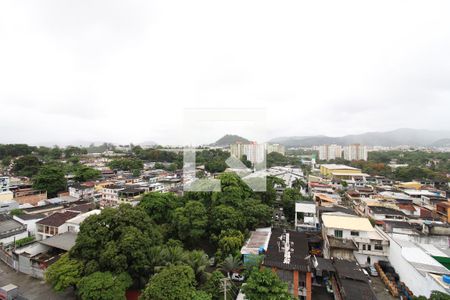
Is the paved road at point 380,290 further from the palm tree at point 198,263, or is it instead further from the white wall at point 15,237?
the white wall at point 15,237

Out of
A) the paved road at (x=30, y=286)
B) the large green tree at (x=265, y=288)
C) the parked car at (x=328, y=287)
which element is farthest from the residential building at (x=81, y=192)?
the parked car at (x=328, y=287)

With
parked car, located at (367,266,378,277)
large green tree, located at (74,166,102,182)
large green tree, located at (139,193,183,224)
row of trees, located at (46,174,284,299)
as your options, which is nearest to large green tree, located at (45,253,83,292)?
row of trees, located at (46,174,284,299)

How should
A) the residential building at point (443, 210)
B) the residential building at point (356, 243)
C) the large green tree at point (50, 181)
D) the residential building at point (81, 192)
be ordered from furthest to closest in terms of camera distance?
the residential building at point (81, 192), the large green tree at point (50, 181), the residential building at point (443, 210), the residential building at point (356, 243)

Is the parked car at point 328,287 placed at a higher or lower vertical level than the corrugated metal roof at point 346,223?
lower

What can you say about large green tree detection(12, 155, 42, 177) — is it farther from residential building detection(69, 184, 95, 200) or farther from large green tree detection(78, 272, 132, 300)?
large green tree detection(78, 272, 132, 300)

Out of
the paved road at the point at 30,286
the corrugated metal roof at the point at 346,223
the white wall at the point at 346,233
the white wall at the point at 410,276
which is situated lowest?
the paved road at the point at 30,286

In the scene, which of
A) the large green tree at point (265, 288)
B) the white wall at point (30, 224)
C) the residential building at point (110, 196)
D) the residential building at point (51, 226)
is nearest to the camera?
the large green tree at point (265, 288)
